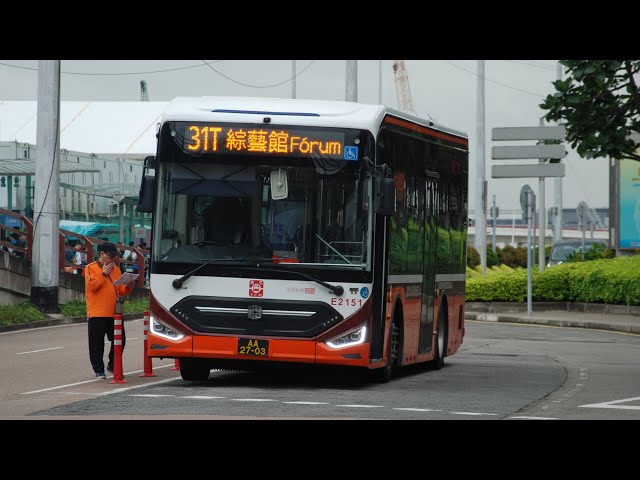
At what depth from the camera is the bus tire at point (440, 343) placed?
2141cm

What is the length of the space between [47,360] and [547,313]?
Answer: 1856cm

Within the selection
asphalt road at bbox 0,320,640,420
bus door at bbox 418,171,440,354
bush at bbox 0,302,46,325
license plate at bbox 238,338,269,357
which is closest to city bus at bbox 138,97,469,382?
license plate at bbox 238,338,269,357

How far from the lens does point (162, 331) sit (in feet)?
55.8

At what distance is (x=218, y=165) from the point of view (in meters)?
17.0

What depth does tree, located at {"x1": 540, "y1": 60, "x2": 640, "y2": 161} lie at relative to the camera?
63.9 feet

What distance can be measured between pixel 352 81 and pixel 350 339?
84.4ft

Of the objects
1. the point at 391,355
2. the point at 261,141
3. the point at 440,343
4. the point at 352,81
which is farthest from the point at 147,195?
the point at 352,81

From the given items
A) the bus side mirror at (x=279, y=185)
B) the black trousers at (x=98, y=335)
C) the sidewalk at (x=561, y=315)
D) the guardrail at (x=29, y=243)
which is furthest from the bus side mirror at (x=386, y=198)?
the guardrail at (x=29, y=243)

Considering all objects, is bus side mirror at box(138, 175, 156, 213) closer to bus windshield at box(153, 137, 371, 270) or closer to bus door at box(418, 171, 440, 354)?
bus windshield at box(153, 137, 371, 270)

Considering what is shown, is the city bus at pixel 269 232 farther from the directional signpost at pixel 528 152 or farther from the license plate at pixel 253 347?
the directional signpost at pixel 528 152

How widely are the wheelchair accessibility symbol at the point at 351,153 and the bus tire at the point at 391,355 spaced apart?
7.51 ft

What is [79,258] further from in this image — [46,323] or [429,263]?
[429,263]
